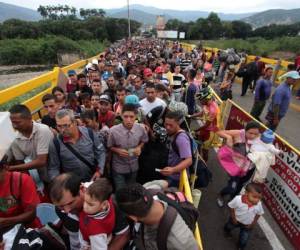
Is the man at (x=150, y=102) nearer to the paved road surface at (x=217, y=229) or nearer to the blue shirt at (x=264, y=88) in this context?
the paved road surface at (x=217, y=229)

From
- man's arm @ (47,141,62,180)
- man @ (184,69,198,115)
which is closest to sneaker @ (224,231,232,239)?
man's arm @ (47,141,62,180)

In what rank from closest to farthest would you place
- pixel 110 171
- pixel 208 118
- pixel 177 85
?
pixel 110 171
pixel 208 118
pixel 177 85

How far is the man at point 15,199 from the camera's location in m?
2.29

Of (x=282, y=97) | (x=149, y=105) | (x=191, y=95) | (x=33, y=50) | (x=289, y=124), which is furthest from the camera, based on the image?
(x=33, y=50)

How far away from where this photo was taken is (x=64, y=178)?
82.2 inches

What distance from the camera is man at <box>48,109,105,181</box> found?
289 centimetres

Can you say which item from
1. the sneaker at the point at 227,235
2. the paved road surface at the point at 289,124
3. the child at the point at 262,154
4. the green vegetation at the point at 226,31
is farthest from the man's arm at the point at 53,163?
the green vegetation at the point at 226,31

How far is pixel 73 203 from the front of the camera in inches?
81.4

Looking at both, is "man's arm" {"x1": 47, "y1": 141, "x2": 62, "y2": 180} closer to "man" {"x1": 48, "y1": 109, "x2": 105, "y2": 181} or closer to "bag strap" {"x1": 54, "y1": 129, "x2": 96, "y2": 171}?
"man" {"x1": 48, "y1": 109, "x2": 105, "y2": 181}

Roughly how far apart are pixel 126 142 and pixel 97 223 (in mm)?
1586

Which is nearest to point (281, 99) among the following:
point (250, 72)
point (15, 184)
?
point (15, 184)

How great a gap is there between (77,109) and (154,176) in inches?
80.9

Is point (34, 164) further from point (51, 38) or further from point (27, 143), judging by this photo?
point (51, 38)

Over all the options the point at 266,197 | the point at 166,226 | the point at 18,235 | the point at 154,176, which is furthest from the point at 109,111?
the point at 266,197
